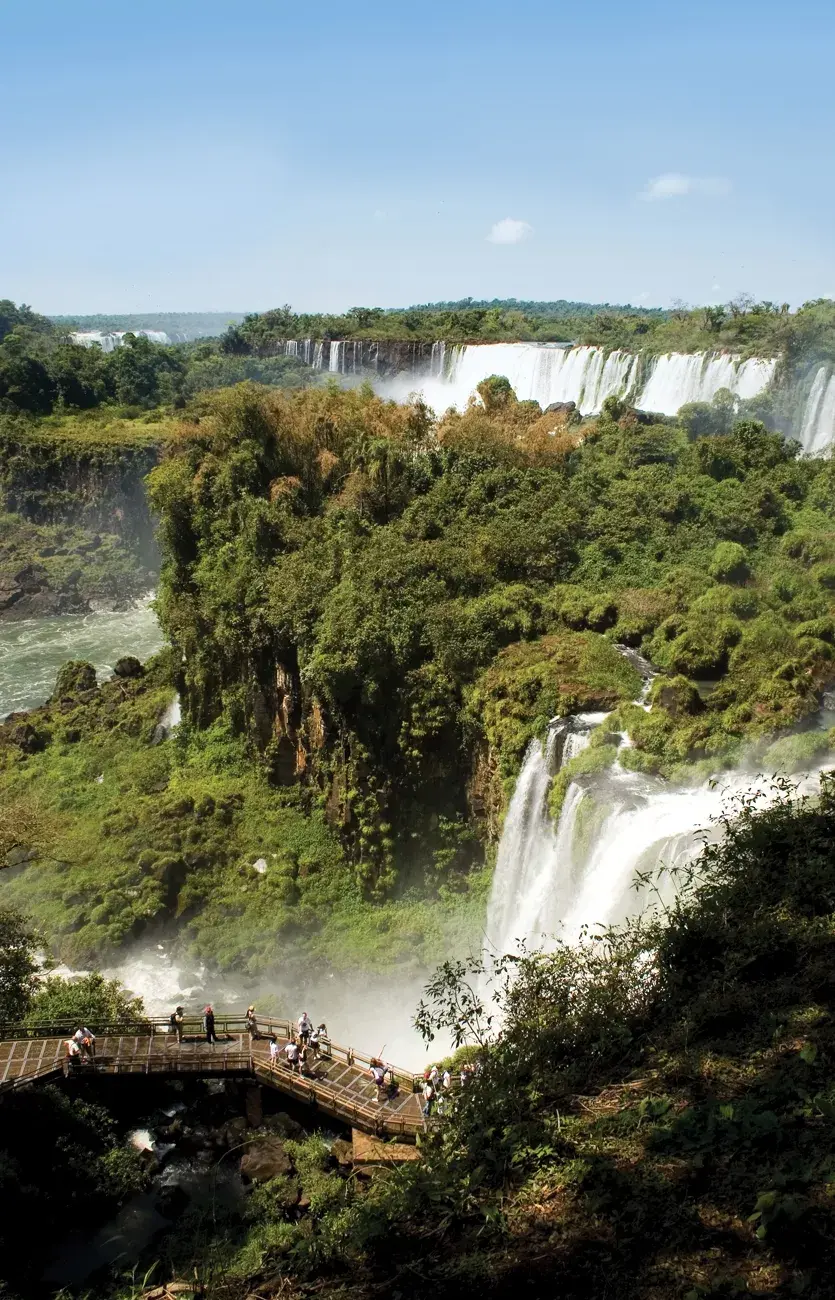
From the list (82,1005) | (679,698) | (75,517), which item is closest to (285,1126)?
(82,1005)

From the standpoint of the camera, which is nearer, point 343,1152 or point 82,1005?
point 343,1152

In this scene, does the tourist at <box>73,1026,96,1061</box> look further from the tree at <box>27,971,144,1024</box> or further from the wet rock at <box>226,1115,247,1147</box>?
the wet rock at <box>226,1115,247,1147</box>

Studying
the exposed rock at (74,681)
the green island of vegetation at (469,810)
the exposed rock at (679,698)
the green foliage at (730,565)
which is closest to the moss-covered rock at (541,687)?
the green island of vegetation at (469,810)

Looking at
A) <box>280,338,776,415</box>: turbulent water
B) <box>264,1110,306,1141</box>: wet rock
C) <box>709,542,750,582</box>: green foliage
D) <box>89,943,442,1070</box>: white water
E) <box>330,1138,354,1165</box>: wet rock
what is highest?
<box>280,338,776,415</box>: turbulent water

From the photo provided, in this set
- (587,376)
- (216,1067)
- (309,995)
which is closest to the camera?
(216,1067)

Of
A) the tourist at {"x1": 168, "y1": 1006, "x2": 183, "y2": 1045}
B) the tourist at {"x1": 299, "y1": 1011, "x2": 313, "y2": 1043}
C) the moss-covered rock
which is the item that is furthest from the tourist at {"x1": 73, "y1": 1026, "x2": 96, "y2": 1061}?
the moss-covered rock

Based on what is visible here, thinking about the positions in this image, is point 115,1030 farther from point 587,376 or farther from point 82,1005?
point 587,376

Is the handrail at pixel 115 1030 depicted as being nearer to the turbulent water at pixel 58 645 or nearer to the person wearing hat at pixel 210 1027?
the person wearing hat at pixel 210 1027
